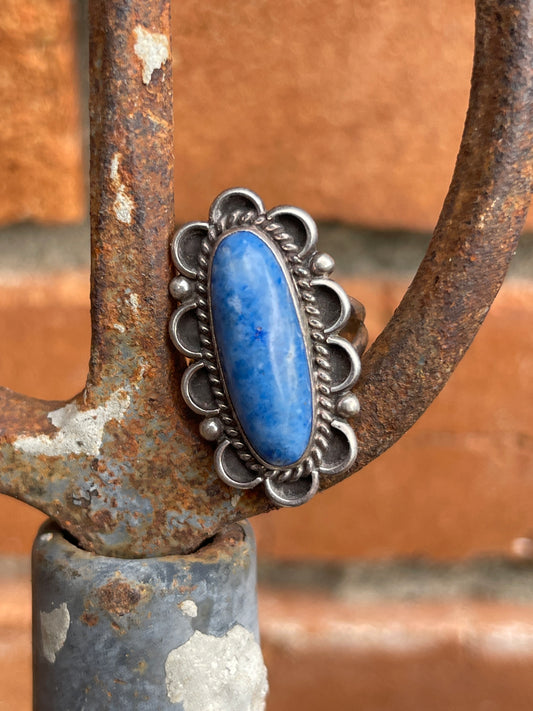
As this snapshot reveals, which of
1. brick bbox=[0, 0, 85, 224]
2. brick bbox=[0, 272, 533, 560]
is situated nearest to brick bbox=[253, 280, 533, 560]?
brick bbox=[0, 272, 533, 560]

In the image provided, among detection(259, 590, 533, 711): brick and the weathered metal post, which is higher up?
the weathered metal post

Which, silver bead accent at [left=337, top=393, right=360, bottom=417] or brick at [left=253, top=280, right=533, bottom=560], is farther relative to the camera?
brick at [left=253, top=280, right=533, bottom=560]

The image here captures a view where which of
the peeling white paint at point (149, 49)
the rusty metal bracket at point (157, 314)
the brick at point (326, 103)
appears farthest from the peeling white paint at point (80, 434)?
the brick at point (326, 103)

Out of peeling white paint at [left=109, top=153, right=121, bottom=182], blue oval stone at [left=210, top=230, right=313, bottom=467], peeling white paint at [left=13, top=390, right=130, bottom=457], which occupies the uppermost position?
peeling white paint at [left=109, top=153, right=121, bottom=182]

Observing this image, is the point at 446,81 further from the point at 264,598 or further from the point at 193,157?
the point at 264,598

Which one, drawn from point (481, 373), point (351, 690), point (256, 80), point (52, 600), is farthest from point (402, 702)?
point (256, 80)

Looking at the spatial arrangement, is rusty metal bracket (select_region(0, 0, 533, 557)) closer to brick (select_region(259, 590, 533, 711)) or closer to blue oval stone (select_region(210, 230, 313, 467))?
blue oval stone (select_region(210, 230, 313, 467))

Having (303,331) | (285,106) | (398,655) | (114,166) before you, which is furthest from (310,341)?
(398,655)
